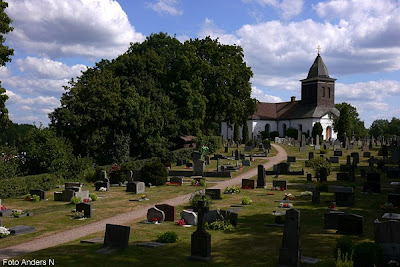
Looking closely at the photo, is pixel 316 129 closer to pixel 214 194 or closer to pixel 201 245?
pixel 214 194

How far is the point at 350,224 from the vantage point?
51.8 feet

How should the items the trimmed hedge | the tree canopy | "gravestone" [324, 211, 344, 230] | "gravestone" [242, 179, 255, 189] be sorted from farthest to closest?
the tree canopy → "gravestone" [242, 179, 255, 189] → the trimmed hedge → "gravestone" [324, 211, 344, 230]

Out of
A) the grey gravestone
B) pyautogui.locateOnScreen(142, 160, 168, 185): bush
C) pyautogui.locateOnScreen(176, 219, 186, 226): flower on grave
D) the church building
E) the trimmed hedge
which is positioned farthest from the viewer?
the church building

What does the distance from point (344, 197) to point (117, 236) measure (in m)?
13.2

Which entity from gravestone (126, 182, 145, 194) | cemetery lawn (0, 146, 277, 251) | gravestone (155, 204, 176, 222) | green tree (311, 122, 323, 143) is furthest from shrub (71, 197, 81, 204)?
green tree (311, 122, 323, 143)

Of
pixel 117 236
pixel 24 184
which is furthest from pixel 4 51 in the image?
pixel 117 236

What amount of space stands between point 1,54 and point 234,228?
22.0m

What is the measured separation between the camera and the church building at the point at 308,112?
86250mm

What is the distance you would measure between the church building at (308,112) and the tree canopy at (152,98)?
89.0 feet

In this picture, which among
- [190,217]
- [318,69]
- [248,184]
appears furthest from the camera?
[318,69]

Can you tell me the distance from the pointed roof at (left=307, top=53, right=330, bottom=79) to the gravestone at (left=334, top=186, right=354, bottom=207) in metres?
72.1

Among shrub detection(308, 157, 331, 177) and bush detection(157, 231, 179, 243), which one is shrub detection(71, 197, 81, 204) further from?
shrub detection(308, 157, 331, 177)

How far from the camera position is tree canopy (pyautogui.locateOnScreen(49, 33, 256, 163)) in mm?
40562

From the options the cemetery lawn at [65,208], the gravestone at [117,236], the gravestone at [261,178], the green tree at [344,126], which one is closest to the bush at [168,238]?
the gravestone at [117,236]
